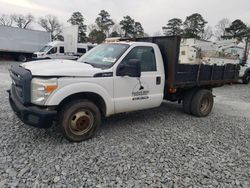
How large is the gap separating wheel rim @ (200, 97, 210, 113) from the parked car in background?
23.9 m

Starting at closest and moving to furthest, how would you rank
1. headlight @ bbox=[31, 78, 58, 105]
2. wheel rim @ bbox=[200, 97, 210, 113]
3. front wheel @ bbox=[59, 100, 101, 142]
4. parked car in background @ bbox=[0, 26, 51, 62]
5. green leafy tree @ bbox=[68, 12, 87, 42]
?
headlight @ bbox=[31, 78, 58, 105] < front wheel @ bbox=[59, 100, 101, 142] < wheel rim @ bbox=[200, 97, 210, 113] < parked car in background @ bbox=[0, 26, 51, 62] < green leafy tree @ bbox=[68, 12, 87, 42]

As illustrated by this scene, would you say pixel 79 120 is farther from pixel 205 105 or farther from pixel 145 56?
pixel 205 105

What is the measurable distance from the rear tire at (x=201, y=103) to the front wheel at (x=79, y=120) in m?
3.07

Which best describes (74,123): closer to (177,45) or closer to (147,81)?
(147,81)

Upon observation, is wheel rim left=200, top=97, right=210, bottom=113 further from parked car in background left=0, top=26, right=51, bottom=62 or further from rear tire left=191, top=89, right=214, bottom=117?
parked car in background left=0, top=26, right=51, bottom=62

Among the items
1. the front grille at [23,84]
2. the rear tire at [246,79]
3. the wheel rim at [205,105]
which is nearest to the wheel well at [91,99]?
the front grille at [23,84]

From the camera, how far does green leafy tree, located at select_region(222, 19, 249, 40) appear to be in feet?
133

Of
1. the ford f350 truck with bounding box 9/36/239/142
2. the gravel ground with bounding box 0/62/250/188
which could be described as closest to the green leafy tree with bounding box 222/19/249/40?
the ford f350 truck with bounding box 9/36/239/142

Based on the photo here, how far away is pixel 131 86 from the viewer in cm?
474

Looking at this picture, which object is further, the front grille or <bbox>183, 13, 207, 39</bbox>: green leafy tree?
<bbox>183, 13, 207, 39</bbox>: green leafy tree

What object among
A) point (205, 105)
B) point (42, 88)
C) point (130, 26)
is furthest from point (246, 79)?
point (130, 26)

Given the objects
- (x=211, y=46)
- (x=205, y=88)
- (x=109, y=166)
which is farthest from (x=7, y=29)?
(x=109, y=166)

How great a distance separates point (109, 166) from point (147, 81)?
216 cm

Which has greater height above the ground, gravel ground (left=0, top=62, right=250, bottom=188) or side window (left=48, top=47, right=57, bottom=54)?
side window (left=48, top=47, right=57, bottom=54)
